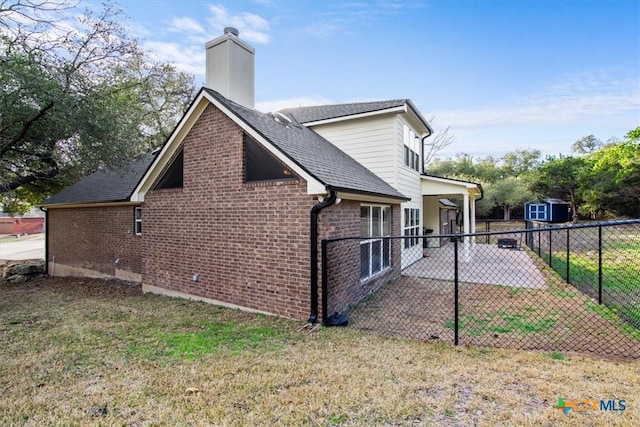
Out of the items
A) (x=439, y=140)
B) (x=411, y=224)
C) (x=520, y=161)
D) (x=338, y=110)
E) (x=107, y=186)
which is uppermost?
(x=520, y=161)

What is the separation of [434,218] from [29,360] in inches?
703

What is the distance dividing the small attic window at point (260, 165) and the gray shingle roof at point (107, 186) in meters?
5.64

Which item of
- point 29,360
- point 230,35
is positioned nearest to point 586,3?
point 230,35

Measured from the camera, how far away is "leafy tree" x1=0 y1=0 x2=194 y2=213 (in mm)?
7242

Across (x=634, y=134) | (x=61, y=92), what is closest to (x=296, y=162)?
(x=61, y=92)

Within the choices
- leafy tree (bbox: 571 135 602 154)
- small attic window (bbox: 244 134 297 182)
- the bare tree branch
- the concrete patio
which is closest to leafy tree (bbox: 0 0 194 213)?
small attic window (bbox: 244 134 297 182)

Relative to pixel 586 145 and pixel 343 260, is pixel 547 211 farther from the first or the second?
pixel 586 145

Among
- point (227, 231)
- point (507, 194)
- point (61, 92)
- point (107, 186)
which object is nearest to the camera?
point (227, 231)

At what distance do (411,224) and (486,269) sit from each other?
3.04 meters

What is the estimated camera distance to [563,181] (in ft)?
120

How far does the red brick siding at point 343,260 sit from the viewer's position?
6023 millimetres

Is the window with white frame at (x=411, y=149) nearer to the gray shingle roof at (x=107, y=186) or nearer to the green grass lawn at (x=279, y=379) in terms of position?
the green grass lawn at (x=279, y=379)

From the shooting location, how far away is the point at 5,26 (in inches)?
294

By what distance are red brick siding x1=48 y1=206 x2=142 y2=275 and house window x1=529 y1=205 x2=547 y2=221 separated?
103 ft
